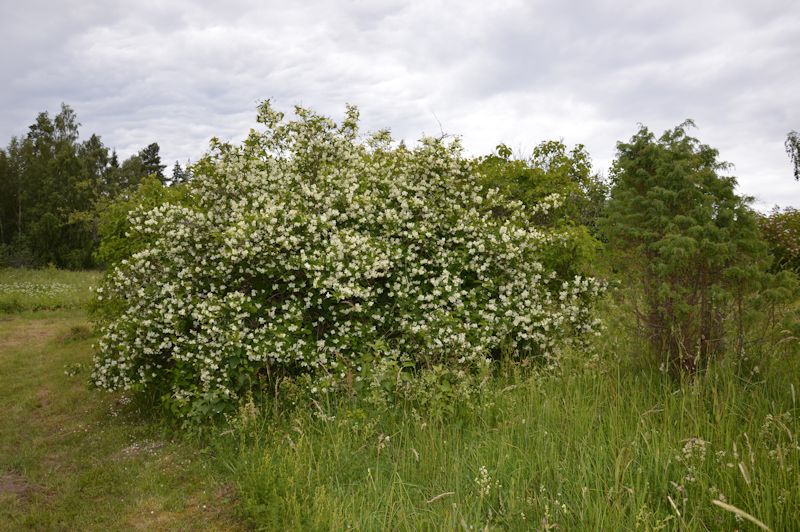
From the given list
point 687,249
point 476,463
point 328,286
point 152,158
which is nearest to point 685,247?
point 687,249

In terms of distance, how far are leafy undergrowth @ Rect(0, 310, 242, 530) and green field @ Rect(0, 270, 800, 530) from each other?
0.02 metres

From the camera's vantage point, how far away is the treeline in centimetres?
3594

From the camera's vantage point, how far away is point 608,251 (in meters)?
6.24

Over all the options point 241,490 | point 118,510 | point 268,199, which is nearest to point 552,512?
point 241,490

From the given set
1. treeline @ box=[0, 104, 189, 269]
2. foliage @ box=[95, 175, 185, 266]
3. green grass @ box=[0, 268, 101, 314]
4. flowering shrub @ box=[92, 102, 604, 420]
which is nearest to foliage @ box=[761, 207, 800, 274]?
flowering shrub @ box=[92, 102, 604, 420]

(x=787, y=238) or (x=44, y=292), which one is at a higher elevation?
(x=787, y=238)

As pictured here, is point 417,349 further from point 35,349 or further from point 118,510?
point 35,349

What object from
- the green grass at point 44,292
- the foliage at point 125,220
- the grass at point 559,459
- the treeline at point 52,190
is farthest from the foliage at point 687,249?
the treeline at point 52,190

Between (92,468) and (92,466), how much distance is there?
0.32 ft

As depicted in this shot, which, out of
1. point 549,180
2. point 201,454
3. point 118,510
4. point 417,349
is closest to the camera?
point 118,510

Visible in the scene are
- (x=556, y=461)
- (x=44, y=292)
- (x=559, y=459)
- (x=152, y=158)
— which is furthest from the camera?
(x=152, y=158)

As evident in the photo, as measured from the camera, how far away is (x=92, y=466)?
6273 millimetres

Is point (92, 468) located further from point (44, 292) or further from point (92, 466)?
point (44, 292)

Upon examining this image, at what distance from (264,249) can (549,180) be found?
587cm
